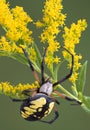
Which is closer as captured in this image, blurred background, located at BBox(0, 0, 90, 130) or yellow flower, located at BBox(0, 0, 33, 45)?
yellow flower, located at BBox(0, 0, 33, 45)

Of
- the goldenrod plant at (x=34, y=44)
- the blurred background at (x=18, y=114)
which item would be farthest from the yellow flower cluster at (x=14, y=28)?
the blurred background at (x=18, y=114)

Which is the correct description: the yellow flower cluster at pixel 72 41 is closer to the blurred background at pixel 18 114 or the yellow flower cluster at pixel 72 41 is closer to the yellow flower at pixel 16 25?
the yellow flower at pixel 16 25

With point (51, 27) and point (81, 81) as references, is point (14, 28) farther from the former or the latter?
point (81, 81)

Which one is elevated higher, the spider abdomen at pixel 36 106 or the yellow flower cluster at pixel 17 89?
the yellow flower cluster at pixel 17 89

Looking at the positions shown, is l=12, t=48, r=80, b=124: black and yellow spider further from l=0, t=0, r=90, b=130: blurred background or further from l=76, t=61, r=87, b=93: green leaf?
l=0, t=0, r=90, b=130: blurred background

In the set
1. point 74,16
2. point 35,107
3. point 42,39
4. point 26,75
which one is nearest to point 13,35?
point 42,39

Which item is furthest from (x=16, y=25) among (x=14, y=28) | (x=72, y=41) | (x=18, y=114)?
(x=18, y=114)

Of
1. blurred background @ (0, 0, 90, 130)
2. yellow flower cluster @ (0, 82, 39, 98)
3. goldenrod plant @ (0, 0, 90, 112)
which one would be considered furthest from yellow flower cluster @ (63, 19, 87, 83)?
blurred background @ (0, 0, 90, 130)

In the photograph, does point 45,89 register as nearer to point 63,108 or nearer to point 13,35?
point 13,35
